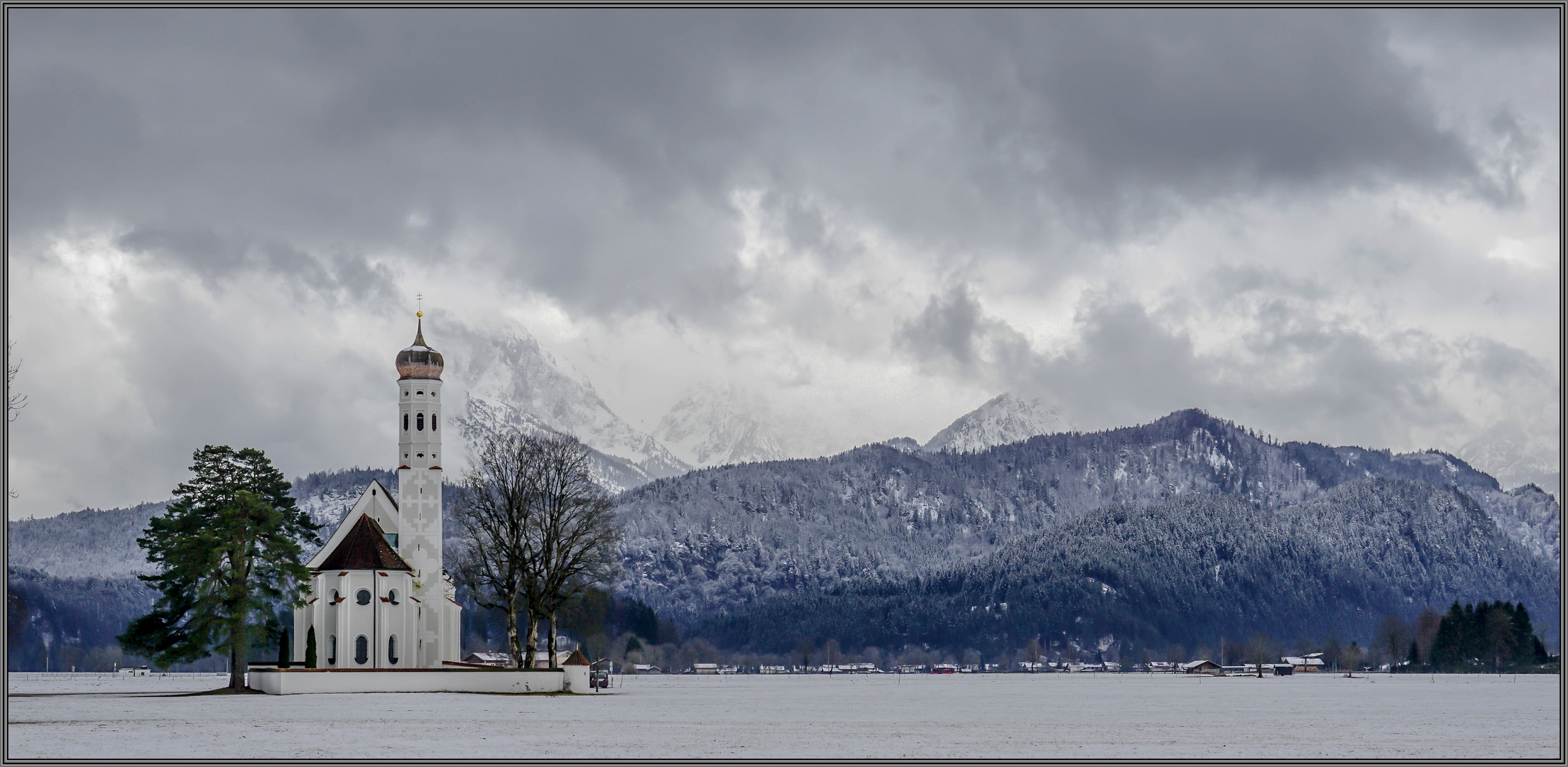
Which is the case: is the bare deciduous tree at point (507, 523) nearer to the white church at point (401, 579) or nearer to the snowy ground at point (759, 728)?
the white church at point (401, 579)

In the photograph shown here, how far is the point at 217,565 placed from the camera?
8225 cm

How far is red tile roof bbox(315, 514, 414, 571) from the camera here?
320ft

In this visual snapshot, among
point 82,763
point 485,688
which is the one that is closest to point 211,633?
point 485,688

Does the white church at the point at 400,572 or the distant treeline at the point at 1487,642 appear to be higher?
the white church at the point at 400,572

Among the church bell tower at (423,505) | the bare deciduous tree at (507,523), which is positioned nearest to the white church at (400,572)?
the church bell tower at (423,505)

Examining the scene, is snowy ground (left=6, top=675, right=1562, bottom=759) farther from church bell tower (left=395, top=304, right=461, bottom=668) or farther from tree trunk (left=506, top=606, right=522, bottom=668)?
church bell tower (left=395, top=304, right=461, bottom=668)

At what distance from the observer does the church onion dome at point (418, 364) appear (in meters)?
103

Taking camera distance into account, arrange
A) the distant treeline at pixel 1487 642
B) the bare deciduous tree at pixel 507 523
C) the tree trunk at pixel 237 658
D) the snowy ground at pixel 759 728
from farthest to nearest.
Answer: the distant treeline at pixel 1487 642
the bare deciduous tree at pixel 507 523
the tree trunk at pixel 237 658
the snowy ground at pixel 759 728

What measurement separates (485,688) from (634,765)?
4914cm

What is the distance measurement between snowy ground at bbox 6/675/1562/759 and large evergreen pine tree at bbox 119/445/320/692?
11.3 ft

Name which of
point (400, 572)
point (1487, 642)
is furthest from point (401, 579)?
point (1487, 642)

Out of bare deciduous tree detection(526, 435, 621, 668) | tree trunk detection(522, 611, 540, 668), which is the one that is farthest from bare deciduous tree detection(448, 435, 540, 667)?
bare deciduous tree detection(526, 435, 621, 668)

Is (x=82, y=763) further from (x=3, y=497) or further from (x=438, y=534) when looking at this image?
(x=438, y=534)

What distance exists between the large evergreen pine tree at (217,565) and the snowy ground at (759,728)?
3.44 meters
